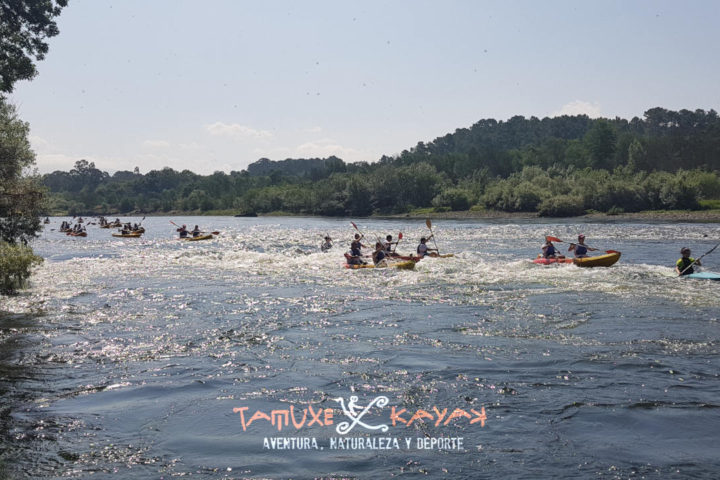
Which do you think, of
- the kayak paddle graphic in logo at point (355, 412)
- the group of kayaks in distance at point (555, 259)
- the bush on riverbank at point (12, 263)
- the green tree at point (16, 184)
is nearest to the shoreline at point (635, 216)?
the group of kayaks in distance at point (555, 259)

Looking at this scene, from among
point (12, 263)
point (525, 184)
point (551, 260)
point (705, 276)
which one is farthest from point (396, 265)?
point (525, 184)

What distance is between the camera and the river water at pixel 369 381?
7508mm

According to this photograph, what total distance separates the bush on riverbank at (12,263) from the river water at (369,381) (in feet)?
2.96

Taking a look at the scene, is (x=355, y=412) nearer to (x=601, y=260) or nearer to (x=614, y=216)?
(x=601, y=260)

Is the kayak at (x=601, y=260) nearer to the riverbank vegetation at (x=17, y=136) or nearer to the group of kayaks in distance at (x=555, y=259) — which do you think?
the group of kayaks in distance at (x=555, y=259)

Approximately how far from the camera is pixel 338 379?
1080cm

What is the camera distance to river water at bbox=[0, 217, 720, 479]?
7.51 meters

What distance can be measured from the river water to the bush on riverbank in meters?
0.90

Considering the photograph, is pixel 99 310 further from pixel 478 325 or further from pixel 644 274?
pixel 644 274

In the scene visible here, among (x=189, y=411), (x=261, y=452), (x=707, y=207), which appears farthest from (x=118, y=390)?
(x=707, y=207)

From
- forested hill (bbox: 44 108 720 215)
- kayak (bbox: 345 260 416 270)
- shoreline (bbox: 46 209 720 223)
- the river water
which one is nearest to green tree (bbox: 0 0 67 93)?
the river water

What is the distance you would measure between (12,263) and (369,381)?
15029 mm

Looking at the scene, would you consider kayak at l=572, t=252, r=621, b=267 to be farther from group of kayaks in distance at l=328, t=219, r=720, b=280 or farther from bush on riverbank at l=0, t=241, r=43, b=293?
bush on riverbank at l=0, t=241, r=43, b=293

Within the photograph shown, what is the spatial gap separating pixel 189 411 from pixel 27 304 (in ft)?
39.3
